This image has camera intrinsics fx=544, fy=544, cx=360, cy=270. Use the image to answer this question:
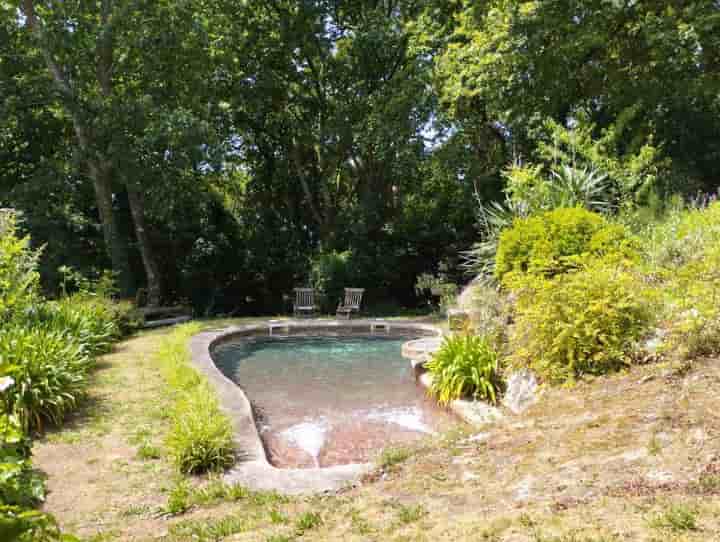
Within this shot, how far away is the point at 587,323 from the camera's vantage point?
465 centimetres

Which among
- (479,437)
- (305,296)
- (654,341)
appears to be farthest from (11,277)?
(305,296)

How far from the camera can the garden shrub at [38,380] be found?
486 cm

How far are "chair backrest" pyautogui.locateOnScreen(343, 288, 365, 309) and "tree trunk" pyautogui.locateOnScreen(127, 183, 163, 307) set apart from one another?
5029mm

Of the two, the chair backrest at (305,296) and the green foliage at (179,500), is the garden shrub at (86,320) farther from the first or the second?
the chair backrest at (305,296)

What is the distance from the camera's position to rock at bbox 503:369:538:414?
4949 mm

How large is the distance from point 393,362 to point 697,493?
637cm

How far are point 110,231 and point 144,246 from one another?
35.5 inches

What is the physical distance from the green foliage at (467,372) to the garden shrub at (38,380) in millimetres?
3791

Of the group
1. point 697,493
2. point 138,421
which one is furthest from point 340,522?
point 138,421

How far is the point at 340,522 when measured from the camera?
2.76m

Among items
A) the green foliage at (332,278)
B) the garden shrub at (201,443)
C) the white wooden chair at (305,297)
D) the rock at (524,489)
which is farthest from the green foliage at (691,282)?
the white wooden chair at (305,297)

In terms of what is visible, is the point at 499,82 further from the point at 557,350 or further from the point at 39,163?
the point at 39,163

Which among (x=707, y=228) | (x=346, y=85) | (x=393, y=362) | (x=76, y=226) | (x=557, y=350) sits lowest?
(x=393, y=362)

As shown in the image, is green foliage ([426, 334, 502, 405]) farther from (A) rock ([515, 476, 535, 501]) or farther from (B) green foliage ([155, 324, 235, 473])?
(A) rock ([515, 476, 535, 501])
